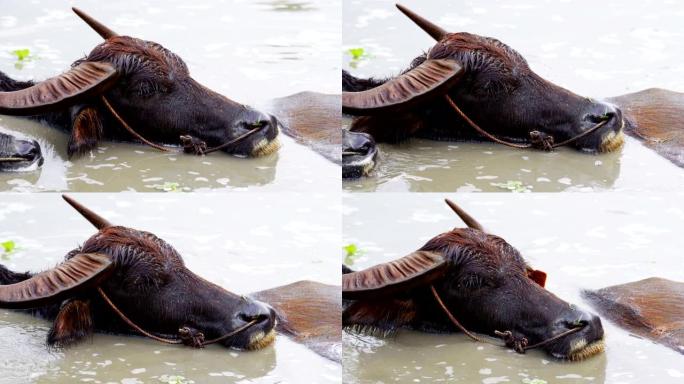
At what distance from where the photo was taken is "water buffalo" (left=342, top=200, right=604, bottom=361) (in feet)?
23.8

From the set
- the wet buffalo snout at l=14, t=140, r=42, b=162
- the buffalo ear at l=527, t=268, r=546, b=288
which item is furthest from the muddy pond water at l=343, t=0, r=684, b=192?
the wet buffalo snout at l=14, t=140, r=42, b=162

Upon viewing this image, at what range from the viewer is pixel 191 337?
741 cm

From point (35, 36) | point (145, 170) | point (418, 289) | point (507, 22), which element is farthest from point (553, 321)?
point (35, 36)

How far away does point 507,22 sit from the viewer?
11.1m

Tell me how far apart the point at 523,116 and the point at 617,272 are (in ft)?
3.52

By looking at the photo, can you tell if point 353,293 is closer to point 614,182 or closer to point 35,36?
point 614,182

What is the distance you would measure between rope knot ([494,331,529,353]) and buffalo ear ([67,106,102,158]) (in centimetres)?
276

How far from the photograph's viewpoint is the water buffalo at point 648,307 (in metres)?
7.71

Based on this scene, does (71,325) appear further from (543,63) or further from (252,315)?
(543,63)

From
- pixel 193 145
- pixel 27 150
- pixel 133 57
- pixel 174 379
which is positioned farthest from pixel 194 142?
pixel 174 379

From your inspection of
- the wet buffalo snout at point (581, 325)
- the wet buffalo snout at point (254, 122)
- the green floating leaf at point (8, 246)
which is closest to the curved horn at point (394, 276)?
the wet buffalo snout at point (581, 325)

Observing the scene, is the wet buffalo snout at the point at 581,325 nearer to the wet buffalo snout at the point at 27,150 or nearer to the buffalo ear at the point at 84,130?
the buffalo ear at the point at 84,130

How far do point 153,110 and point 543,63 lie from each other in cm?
321

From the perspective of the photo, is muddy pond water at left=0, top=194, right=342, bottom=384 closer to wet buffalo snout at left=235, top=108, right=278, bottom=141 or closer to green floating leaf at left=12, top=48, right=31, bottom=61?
wet buffalo snout at left=235, top=108, right=278, bottom=141
